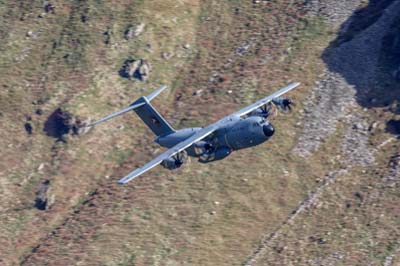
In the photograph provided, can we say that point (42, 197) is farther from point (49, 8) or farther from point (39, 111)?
point (49, 8)

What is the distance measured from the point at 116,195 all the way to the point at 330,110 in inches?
796

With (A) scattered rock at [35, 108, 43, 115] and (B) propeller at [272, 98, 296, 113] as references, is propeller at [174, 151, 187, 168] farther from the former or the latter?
(A) scattered rock at [35, 108, 43, 115]

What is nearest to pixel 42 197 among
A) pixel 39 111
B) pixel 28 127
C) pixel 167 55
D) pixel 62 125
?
pixel 62 125

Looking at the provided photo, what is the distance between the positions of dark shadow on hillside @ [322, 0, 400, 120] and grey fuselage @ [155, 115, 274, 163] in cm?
1880

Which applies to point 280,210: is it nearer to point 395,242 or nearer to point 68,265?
point 395,242

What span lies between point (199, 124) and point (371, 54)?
1790 centimetres

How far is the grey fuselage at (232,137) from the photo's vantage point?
63.7m

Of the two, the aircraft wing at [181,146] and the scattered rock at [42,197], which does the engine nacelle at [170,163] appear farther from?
the scattered rock at [42,197]

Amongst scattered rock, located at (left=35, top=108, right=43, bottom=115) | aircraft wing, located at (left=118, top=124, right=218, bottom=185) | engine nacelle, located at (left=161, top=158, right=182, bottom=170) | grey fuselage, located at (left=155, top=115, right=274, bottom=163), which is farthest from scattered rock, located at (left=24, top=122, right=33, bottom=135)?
engine nacelle, located at (left=161, top=158, right=182, bottom=170)

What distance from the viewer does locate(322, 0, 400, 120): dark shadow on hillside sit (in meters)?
80.9

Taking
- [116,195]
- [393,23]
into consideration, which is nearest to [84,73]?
[116,195]

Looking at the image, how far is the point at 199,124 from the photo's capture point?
80.6 m

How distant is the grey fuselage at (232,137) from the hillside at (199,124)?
289 inches

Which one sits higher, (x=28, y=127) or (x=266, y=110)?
(x=266, y=110)
